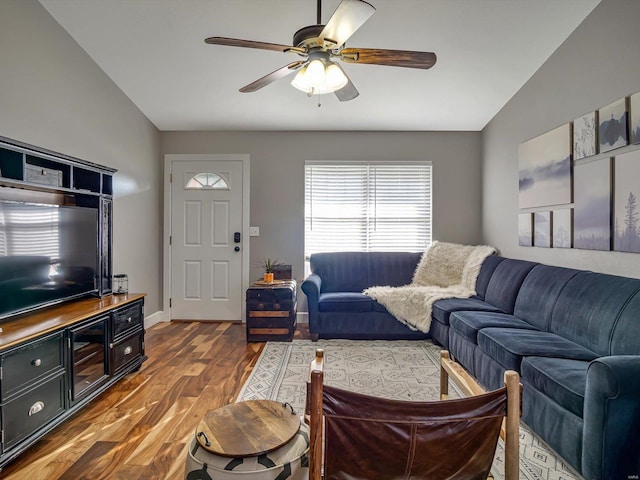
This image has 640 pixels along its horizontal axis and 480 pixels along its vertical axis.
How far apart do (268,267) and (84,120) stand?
2234 millimetres

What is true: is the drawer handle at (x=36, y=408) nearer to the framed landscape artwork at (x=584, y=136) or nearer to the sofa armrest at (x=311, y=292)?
the sofa armrest at (x=311, y=292)

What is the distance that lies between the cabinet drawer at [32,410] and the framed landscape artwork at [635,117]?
374 cm

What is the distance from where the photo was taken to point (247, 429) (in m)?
1.29

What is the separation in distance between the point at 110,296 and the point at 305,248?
7.48ft

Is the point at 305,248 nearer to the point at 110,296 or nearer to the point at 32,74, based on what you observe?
the point at 110,296

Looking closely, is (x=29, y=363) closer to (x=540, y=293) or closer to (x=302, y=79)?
(x=302, y=79)

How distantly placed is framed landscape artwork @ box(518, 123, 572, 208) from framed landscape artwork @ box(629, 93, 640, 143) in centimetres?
60

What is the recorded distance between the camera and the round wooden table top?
1.19m

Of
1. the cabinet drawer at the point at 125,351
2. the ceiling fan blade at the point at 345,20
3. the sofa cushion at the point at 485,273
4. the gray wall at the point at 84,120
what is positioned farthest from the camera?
the sofa cushion at the point at 485,273

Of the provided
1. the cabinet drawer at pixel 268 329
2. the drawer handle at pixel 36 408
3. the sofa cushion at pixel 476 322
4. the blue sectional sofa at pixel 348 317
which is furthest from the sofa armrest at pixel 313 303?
the drawer handle at pixel 36 408

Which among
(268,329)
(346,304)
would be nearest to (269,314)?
(268,329)

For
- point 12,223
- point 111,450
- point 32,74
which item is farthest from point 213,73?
point 111,450

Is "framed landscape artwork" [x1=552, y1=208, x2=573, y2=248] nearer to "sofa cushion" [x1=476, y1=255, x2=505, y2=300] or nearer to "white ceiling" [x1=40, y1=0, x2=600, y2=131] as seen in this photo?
"sofa cushion" [x1=476, y1=255, x2=505, y2=300]

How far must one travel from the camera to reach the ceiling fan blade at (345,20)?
5.33 ft
